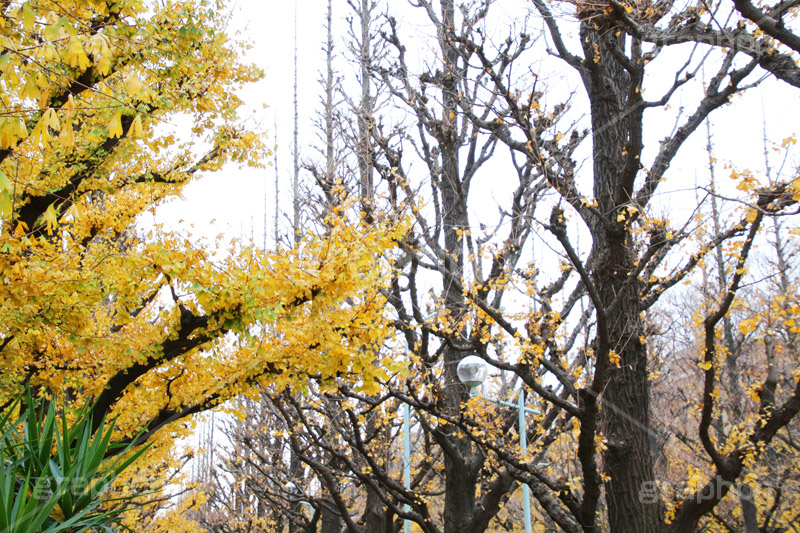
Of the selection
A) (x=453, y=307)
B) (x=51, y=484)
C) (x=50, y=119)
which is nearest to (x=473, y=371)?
(x=453, y=307)

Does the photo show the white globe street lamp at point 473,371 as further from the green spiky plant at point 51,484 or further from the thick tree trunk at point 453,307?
the green spiky plant at point 51,484

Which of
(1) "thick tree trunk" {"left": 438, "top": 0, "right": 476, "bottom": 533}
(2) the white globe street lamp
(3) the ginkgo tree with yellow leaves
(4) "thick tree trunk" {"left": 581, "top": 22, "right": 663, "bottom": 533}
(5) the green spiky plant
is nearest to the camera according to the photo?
(5) the green spiky plant

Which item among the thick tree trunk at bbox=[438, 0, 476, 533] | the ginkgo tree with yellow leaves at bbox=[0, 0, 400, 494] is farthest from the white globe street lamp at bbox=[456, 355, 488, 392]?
the ginkgo tree with yellow leaves at bbox=[0, 0, 400, 494]

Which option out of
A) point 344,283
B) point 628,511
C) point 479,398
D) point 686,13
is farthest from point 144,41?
point 628,511

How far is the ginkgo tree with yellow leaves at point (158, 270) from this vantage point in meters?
4.41

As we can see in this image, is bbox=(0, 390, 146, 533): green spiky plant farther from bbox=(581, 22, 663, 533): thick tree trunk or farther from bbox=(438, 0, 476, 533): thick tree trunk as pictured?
bbox=(438, 0, 476, 533): thick tree trunk

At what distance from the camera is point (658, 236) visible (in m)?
5.03

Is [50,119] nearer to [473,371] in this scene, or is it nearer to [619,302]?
[619,302]

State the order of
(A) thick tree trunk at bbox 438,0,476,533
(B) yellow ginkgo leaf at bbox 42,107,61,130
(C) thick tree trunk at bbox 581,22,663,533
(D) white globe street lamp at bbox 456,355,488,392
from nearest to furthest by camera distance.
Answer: (B) yellow ginkgo leaf at bbox 42,107,61,130, (C) thick tree trunk at bbox 581,22,663,533, (D) white globe street lamp at bbox 456,355,488,392, (A) thick tree trunk at bbox 438,0,476,533

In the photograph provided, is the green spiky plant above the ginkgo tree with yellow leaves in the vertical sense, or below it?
below

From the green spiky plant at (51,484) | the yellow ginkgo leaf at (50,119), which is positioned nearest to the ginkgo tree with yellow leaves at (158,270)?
the green spiky plant at (51,484)

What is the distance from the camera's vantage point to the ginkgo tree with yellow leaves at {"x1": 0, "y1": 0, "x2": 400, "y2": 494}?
4.41 m

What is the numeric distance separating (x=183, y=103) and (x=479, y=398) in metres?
4.68

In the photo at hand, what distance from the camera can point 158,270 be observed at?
15.7 feet
